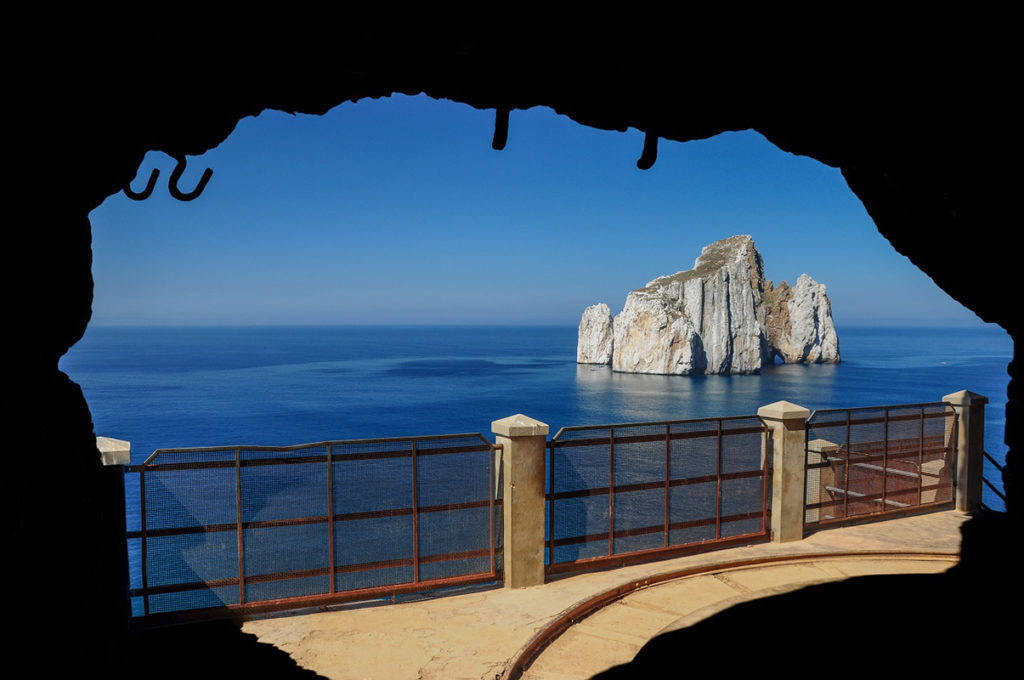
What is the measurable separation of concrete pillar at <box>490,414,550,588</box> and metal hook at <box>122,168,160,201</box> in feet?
21.1

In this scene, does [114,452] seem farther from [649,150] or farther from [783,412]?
[783,412]

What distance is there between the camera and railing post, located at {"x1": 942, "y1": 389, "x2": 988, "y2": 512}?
12.5 meters

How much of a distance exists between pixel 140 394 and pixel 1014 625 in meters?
108

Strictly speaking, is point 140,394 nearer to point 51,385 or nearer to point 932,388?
point 51,385

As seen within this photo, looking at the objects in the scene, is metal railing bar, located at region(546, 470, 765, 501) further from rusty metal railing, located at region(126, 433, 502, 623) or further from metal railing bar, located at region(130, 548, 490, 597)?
metal railing bar, located at region(130, 548, 490, 597)

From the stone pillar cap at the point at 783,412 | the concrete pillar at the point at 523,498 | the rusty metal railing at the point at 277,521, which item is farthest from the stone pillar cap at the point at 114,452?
the stone pillar cap at the point at 783,412

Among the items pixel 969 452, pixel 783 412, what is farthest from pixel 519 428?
pixel 969 452

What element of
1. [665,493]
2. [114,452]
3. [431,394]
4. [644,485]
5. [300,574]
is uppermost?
[114,452]

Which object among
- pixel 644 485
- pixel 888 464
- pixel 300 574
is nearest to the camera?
pixel 300 574

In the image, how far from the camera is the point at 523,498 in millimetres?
9188

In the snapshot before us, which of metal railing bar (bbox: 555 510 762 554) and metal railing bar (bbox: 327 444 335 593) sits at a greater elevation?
metal railing bar (bbox: 327 444 335 593)

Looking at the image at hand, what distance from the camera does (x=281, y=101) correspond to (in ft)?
10.6

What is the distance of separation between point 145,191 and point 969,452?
47.9 feet

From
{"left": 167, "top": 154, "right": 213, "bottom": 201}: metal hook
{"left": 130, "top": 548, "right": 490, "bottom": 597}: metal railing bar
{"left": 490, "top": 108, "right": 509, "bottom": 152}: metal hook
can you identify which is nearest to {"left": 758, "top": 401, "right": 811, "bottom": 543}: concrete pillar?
{"left": 130, "top": 548, "right": 490, "bottom": 597}: metal railing bar
